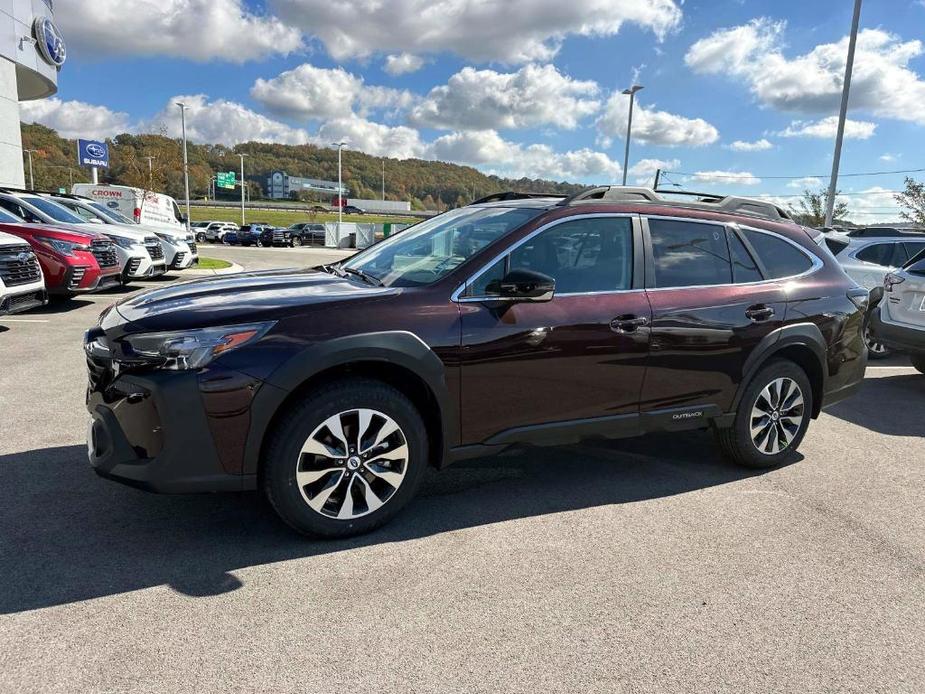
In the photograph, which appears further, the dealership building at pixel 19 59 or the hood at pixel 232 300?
the dealership building at pixel 19 59

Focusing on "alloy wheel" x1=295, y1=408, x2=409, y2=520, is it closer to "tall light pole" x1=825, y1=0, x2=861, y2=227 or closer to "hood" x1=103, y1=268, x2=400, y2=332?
"hood" x1=103, y1=268, x2=400, y2=332

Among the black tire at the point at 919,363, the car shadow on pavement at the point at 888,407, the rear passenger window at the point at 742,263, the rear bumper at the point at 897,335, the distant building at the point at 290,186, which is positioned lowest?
the car shadow on pavement at the point at 888,407

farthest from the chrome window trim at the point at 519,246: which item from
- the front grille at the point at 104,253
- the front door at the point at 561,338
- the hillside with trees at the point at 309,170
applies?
the hillside with trees at the point at 309,170

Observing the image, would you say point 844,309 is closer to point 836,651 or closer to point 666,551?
point 666,551

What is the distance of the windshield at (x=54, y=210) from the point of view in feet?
37.8

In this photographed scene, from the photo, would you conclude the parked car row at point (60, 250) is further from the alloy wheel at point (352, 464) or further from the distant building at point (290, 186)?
the distant building at point (290, 186)

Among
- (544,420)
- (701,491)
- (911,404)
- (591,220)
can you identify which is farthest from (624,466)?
(911,404)

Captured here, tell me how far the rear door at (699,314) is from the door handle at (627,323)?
94 millimetres

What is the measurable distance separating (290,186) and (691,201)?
13901 centimetres

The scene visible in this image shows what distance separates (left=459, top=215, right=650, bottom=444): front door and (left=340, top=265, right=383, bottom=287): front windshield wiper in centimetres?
57

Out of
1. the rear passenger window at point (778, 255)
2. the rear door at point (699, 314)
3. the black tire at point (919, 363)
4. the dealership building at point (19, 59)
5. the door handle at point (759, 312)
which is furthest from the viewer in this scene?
the dealership building at point (19, 59)

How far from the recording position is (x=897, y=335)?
24.1ft

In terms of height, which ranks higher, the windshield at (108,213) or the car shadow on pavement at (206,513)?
the windshield at (108,213)

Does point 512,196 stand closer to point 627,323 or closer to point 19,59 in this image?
point 627,323
